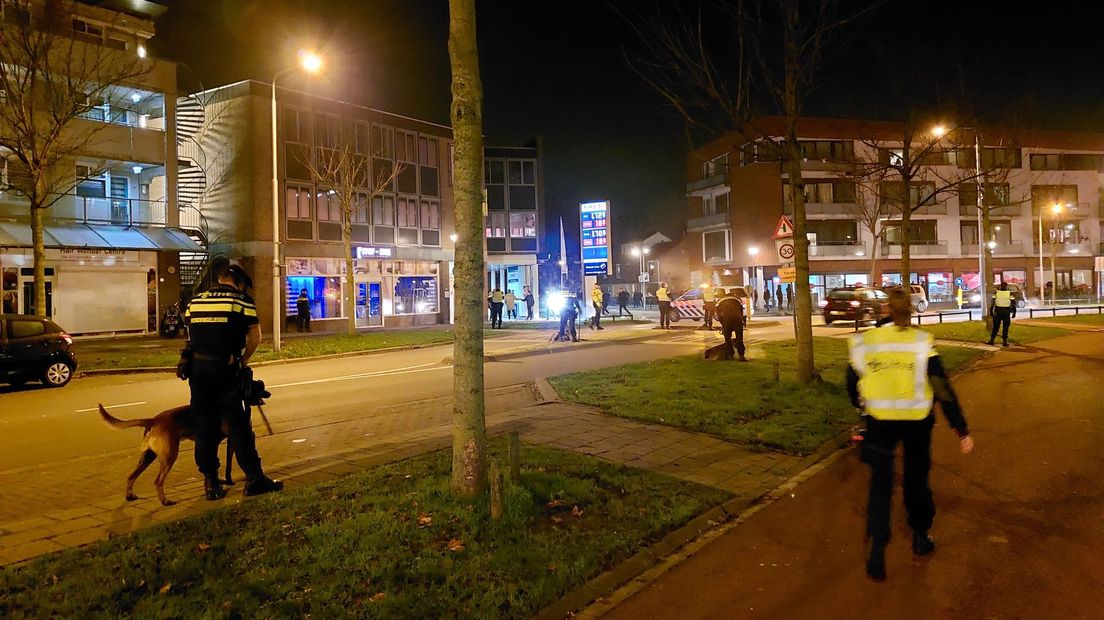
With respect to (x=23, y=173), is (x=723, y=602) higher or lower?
lower

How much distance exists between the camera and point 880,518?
14.4 ft

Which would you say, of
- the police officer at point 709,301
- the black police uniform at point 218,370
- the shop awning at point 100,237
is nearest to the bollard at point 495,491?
the black police uniform at point 218,370

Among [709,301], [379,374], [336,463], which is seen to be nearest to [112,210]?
[379,374]

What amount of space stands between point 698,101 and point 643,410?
6.00 metres

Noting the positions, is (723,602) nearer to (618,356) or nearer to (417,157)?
(618,356)

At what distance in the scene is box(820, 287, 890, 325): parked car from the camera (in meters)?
28.1

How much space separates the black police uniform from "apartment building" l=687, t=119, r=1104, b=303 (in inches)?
1863

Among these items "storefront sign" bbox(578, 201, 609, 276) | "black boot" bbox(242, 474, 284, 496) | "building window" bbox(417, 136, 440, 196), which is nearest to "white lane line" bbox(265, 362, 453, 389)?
"black boot" bbox(242, 474, 284, 496)

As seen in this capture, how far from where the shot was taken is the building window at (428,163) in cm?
3659

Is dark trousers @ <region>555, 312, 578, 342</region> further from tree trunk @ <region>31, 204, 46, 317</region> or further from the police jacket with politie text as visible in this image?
the police jacket with politie text

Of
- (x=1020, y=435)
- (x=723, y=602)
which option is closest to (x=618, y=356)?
(x=1020, y=435)

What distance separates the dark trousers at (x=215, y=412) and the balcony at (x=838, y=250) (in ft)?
172

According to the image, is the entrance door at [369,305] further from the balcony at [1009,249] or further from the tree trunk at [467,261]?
the balcony at [1009,249]

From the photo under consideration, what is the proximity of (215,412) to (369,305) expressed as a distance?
28.8 m
